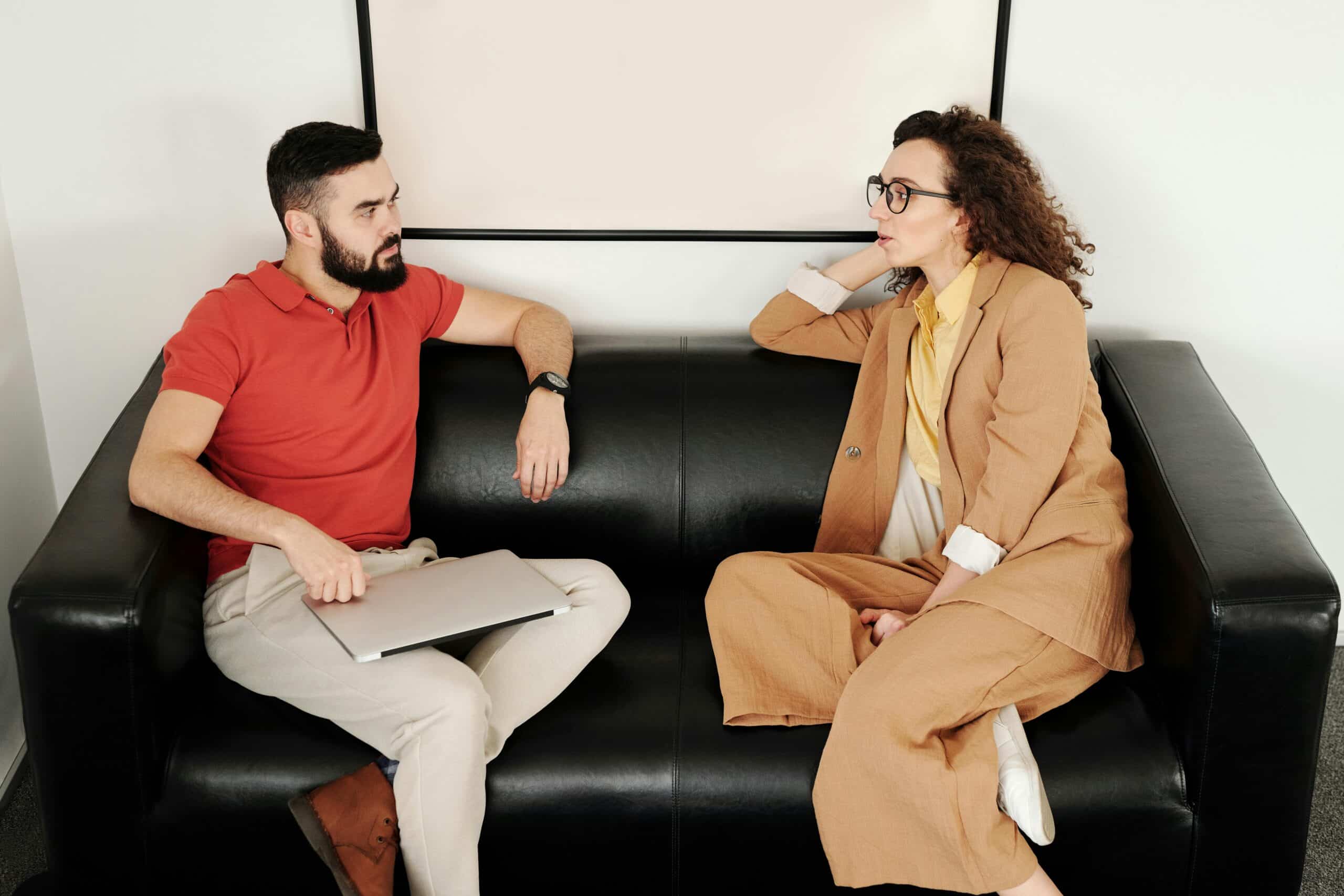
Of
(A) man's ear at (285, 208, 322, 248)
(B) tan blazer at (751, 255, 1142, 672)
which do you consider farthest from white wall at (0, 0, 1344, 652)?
(B) tan blazer at (751, 255, 1142, 672)

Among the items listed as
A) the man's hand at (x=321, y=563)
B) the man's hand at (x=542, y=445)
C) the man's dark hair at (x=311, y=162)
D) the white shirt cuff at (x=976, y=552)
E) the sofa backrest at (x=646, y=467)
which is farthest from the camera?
the sofa backrest at (x=646, y=467)

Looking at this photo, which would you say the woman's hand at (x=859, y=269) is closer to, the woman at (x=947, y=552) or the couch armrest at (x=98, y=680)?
the woman at (x=947, y=552)

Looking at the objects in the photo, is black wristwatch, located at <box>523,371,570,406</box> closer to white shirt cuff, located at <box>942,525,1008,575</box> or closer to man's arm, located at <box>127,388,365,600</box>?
man's arm, located at <box>127,388,365,600</box>

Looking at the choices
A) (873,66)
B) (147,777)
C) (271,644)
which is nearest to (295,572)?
(271,644)

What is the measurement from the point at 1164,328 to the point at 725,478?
109 centimetres

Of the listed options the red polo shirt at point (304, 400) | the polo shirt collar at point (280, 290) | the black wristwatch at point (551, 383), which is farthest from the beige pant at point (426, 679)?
the polo shirt collar at point (280, 290)

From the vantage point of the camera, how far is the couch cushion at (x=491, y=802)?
164 cm

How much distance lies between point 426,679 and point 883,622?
2.49 feet

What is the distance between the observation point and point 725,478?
2166 millimetres

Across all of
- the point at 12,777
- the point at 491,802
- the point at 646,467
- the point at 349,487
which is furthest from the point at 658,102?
the point at 12,777

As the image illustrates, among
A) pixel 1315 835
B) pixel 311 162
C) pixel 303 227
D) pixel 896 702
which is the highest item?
pixel 311 162

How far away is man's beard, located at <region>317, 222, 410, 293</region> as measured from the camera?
1.96 meters

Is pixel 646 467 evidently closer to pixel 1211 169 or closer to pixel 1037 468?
pixel 1037 468

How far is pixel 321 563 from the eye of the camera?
67.0 inches
